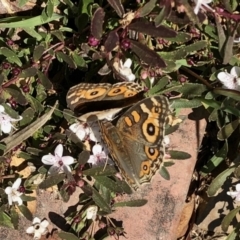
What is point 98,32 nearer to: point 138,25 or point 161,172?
point 138,25

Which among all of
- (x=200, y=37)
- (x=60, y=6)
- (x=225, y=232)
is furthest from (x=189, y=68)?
(x=225, y=232)

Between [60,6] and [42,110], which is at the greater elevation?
[60,6]

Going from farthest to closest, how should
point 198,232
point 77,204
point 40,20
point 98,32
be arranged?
1. point 198,232
2. point 77,204
3. point 40,20
4. point 98,32

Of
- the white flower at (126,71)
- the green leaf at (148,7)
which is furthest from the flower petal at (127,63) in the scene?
the green leaf at (148,7)

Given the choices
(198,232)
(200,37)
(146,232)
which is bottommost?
(198,232)

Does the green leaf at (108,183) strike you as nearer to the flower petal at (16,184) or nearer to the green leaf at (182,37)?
the flower petal at (16,184)

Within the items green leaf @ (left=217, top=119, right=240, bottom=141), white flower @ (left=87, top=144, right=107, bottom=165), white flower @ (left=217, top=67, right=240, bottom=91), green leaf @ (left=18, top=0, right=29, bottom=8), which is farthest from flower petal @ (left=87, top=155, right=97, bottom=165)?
green leaf @ (left=18, top=0, right=29, bottom=8)

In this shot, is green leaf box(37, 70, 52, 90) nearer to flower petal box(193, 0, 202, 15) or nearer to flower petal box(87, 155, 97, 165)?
flower petal box(87, 155, 97, 165)
